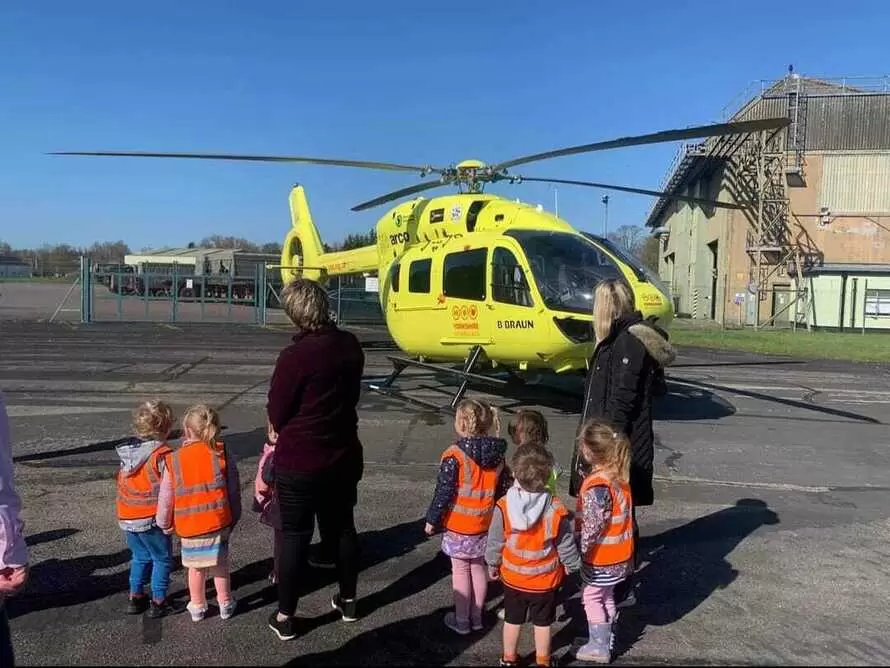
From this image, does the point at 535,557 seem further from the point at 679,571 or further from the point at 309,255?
the point at 309,255

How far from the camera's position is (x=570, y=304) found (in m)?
8.41

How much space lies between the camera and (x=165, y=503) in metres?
3.62

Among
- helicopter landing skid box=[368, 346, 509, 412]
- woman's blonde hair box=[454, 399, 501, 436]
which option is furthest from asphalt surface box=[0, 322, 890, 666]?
woman's blonde hair box=[454, 399, 501, 436]

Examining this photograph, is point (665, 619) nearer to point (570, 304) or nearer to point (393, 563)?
point (393, 563)

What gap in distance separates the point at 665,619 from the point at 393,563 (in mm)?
1713

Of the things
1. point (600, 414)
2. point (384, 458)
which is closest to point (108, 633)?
point (600, 414)

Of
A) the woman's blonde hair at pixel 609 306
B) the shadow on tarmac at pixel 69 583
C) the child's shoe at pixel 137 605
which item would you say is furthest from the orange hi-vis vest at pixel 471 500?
the shadow on tarmac at pixel 69 583

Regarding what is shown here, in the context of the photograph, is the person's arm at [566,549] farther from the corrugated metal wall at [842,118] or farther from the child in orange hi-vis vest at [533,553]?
the corrugated metal wall at [842,118]

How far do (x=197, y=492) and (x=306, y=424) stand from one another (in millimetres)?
708

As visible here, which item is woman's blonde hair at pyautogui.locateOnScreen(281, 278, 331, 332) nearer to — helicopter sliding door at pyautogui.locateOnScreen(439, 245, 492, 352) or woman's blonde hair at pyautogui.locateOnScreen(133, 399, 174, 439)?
woman's blonde hair at pyautogui.locateOnScreen(133, 399, 174, 439)

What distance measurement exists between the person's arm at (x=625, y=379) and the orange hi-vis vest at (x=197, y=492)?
2233 millimetres

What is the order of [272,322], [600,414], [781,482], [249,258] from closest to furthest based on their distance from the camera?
[600,414] → [781,482] → [272,322] → [249,258]

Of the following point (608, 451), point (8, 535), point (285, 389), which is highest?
point (285, 389)

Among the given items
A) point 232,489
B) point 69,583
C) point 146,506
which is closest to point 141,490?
point 146,506
